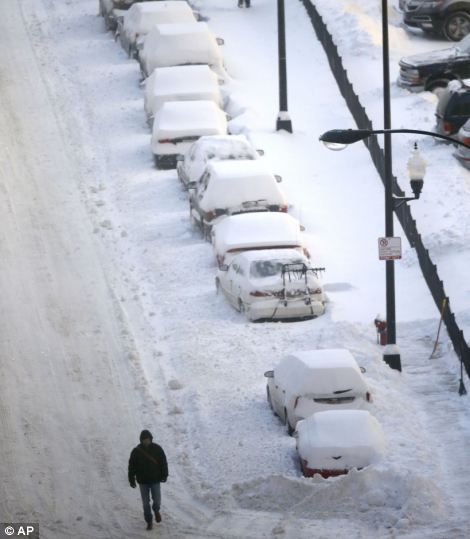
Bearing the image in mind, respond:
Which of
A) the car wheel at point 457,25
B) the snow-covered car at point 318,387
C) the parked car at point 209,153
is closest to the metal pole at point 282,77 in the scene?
the parked car at point 209,153

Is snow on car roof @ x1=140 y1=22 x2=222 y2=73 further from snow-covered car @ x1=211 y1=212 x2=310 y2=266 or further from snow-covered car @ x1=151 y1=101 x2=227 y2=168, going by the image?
snow-covered car @ x1=211 y1=212 x2=310 y2=266

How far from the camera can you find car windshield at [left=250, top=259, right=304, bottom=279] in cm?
3120

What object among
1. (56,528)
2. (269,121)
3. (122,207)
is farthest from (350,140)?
(269,121)

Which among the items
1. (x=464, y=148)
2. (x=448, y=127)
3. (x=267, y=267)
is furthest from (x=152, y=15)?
(x=267, y=267)

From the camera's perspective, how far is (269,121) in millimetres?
42750

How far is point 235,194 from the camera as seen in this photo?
35.3 metres

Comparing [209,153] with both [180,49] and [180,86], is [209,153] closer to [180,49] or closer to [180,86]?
[180,86]

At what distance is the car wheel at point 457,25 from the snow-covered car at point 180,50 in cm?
720

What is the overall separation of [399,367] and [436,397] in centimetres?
141

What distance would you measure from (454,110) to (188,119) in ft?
19.8

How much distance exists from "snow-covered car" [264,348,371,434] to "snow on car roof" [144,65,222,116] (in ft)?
54.2

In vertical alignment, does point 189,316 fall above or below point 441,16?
above

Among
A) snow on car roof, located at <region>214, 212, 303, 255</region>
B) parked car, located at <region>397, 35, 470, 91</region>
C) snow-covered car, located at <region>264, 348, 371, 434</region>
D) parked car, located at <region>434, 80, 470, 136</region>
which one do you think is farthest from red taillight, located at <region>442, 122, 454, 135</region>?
snow-covered car, located at <region>264, 348, 371, 434</region>

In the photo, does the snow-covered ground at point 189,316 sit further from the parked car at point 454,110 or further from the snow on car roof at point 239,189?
the snow on car roof at point 239,189
